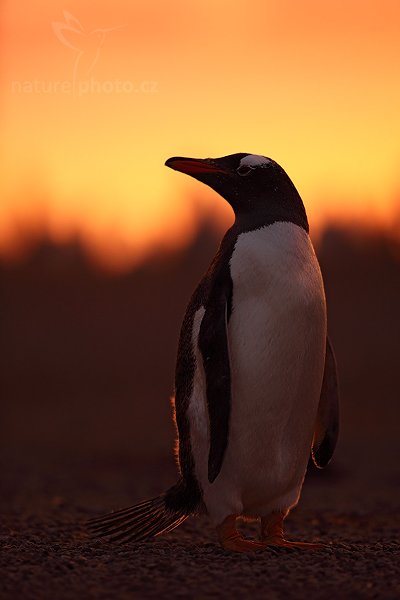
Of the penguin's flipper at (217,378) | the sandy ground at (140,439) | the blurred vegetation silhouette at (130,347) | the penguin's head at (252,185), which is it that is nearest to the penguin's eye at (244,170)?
the penguin's head at (252,185)

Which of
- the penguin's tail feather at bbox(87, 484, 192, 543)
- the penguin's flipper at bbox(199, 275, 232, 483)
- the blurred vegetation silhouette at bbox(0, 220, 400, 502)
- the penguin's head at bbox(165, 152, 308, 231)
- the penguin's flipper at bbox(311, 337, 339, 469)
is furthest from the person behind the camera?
the blurred vegetation silhouette at bbox(0, 220, 400, 502)

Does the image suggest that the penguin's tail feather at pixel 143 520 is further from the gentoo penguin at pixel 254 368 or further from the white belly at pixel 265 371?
the white belly at pixel 265 371

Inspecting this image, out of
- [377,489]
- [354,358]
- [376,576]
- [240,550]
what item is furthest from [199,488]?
[354,358]

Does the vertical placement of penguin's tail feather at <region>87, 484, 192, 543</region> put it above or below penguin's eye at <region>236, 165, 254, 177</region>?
below

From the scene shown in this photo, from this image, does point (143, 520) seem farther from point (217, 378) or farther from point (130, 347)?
point (130, 347)

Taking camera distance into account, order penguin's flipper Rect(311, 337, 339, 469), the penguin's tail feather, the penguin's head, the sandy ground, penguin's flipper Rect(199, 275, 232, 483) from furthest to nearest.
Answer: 1. penguin's flipper Rect(311, 337, 339, 469)
2. the penguin's tail feather
3. the penguin's head
4. penguin's flipper Rect(199, 275, 232, 483)
5. the sandy ground

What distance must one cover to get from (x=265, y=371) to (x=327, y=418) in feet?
2.54

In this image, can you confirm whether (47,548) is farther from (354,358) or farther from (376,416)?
(354,358)

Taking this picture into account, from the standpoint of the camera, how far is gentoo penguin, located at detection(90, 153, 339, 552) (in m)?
5.30

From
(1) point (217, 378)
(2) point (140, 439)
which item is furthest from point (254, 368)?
(2) point (140, 439)

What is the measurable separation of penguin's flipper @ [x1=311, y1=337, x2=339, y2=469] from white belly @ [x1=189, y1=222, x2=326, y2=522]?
0.49 metres

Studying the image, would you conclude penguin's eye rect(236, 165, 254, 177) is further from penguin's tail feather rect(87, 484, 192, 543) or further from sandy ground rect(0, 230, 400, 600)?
sandy ground rect(0, 230, 400, 600)

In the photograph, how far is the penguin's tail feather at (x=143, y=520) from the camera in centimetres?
575

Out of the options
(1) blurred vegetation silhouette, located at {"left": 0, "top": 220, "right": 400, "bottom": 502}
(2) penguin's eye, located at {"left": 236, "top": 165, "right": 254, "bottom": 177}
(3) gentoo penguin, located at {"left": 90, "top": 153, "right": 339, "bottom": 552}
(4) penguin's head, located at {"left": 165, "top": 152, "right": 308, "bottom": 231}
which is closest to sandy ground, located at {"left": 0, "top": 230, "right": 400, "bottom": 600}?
(1) blurred vegetation silhouette, located at {"left": 0, "top": 220, "right": 400, "bottom": 502}
